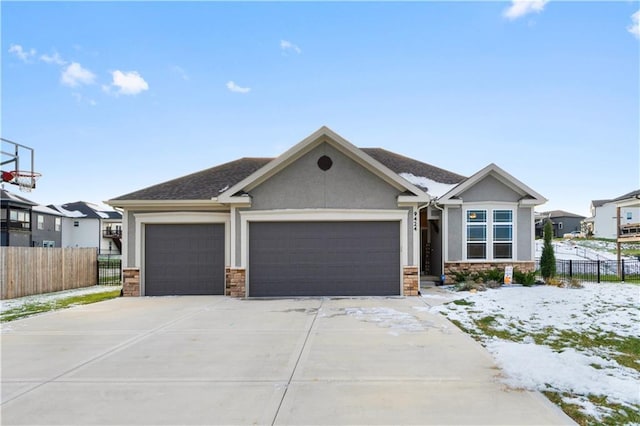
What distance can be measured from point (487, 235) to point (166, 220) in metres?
12.0

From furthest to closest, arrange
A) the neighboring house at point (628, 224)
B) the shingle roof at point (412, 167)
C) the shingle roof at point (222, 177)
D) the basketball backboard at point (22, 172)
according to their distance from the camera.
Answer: the neighboring house at point (628, 224), the shingle roof at point (412, 167), the basketball backboard at point (22, 172), the shingle roof at point (222, 177)

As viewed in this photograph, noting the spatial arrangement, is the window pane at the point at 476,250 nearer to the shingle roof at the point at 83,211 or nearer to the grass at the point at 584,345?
the grass at the point at 584,345

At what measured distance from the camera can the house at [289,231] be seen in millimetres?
12391

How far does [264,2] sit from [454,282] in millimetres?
12568

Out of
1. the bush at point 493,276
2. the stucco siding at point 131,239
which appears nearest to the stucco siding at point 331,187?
the stucco siding at point 131,239

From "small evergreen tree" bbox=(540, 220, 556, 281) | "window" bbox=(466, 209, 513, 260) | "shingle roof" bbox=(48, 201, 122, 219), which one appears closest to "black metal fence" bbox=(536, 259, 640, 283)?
"small evergreen tree" bbox=(540, 220, 556, 281)

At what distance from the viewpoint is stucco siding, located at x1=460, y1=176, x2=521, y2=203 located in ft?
50.4

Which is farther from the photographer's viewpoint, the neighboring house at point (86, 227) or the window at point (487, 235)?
the neighboring house at point (86, 227)

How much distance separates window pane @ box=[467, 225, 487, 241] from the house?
12.7 ft

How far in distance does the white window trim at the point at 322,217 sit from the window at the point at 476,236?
14.0 feet

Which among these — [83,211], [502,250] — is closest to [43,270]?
[502,250]

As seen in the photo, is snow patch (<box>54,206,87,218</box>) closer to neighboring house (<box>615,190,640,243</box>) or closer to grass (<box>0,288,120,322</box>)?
grass (<box>0,288,120,322</box>)

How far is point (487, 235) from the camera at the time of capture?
15.4 metres

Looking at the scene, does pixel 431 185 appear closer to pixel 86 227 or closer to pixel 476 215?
pixel 476 215
